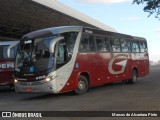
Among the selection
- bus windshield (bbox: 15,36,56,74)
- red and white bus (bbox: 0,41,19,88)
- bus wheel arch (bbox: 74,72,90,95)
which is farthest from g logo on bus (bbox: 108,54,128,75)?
bus windshield (bbox: 15,36,56,74)

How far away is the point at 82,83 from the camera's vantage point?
1830 centimetres

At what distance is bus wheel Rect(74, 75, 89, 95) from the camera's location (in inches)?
711

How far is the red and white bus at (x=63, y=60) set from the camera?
16484 millimetres

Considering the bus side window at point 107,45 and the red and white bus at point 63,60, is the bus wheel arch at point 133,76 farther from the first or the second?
the bus side window at point 107,45

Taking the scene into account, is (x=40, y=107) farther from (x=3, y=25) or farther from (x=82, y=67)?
(x=3, y=25)

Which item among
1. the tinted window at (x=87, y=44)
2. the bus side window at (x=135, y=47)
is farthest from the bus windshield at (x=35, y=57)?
the bus side window at (x=135, y=47)

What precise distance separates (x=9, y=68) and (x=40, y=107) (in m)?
8.42

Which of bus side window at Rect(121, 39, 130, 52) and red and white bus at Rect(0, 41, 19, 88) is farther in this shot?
bus side window at Rect(121, 39, 130, 52)

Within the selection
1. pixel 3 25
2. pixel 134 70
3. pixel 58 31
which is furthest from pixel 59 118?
pixel 3 25

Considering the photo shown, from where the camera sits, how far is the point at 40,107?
14328 mm

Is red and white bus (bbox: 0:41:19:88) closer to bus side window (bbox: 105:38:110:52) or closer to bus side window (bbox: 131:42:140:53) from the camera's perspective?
bus side window (bbox: 105:38:110:52)

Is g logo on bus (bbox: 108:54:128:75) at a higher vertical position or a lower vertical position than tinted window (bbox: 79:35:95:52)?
lower

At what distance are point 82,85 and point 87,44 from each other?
1.89 meters

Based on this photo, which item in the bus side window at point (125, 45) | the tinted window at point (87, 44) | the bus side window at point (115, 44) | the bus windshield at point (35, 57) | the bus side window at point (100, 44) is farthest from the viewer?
the bus side window at point (125, 45)
